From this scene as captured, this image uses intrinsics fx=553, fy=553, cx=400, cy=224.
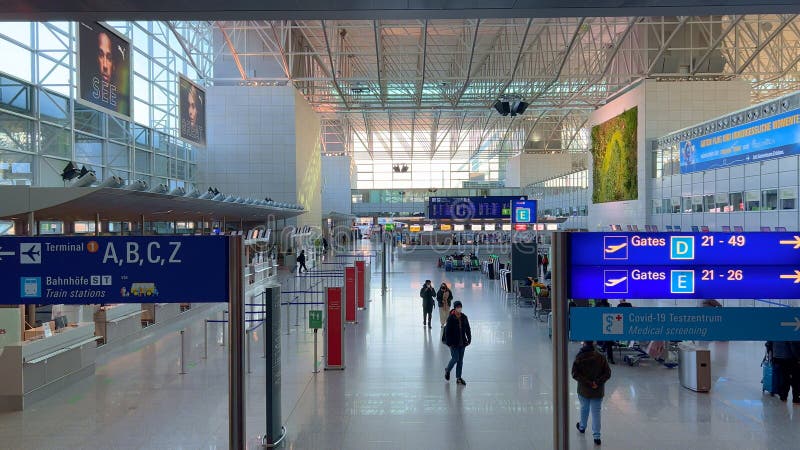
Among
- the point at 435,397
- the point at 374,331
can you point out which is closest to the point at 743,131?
the point at 374,331

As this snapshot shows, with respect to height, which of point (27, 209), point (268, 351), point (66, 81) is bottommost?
point (268, 351)

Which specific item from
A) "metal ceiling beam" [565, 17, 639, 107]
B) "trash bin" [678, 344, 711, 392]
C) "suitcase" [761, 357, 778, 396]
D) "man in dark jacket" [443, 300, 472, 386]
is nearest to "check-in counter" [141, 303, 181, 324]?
"man in dark jacket" [443, 300, 472, 386]

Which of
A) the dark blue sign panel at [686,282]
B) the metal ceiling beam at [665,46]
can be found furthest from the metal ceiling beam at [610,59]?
the dark blue sign panel at [686,282]

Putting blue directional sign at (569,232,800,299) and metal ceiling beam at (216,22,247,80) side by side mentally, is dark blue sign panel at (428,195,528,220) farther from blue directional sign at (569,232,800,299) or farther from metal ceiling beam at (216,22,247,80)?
blue directional sign at (569,232,800,299)

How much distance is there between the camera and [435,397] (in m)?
7.93

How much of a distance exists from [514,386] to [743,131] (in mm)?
15028

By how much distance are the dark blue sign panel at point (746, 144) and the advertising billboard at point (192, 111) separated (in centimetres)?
1965

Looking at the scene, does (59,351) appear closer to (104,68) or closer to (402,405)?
(402,405)

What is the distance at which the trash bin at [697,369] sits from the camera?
26.1ft

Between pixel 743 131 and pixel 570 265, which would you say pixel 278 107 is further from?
pixel 570 265

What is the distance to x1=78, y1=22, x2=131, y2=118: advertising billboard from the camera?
11172mm

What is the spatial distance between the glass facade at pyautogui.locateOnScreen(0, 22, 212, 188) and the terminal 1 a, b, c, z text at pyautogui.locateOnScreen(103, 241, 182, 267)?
11.8m

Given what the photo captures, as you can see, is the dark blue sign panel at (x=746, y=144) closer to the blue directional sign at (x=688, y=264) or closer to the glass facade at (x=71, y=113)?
the blue directional sign at (x=688, y=264)

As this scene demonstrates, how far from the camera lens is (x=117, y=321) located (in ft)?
39.2
